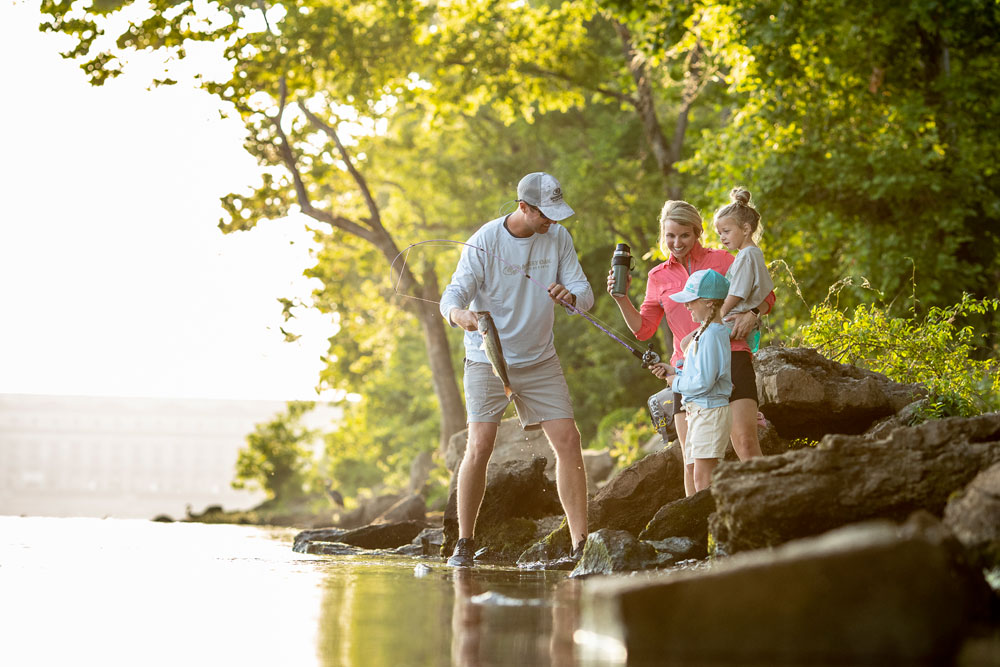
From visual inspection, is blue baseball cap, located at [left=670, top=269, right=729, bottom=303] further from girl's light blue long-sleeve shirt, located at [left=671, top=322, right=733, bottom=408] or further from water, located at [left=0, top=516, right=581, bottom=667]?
water, located at [left=0, top=516, right=581, bottom=667]

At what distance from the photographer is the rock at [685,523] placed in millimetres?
6895

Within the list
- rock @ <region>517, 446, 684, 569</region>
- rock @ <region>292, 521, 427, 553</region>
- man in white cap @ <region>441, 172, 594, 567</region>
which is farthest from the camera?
rock @ <region>292, 521, 427, 553</region>

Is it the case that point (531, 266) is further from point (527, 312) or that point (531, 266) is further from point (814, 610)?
point (814, 610)

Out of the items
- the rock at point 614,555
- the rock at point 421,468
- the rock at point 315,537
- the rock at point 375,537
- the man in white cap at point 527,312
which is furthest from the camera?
the rock at point 421,468

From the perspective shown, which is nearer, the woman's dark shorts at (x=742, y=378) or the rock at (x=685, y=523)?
the woman's dark shorts at (x=742, y=378)

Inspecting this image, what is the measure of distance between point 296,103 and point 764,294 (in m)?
18.1

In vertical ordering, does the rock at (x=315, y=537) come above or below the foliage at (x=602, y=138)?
below

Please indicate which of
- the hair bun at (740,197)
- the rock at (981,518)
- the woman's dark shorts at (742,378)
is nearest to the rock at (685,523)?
the woman's dark shorts at (742,378)

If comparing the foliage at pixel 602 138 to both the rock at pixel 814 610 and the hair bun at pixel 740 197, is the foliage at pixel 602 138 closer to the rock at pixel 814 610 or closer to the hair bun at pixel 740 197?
the hair bun at pixel 740 197

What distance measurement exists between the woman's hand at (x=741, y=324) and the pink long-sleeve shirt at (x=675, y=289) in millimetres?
338

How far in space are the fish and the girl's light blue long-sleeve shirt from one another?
3.90 ft

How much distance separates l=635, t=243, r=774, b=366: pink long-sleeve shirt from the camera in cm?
704

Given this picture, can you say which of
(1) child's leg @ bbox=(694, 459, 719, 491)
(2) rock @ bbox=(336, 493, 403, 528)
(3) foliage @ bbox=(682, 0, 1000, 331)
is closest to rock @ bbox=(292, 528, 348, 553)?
(1) child's leg @ bbox=(694, 459, 719, 491)

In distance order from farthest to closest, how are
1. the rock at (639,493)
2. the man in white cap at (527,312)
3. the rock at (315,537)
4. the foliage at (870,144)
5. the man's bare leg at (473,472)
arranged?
the foliage at (870,144)
the rock at (315,537)
the rock at (639,493)
the man's bare leg at (473,472)
the man in white cap at (527,312)
